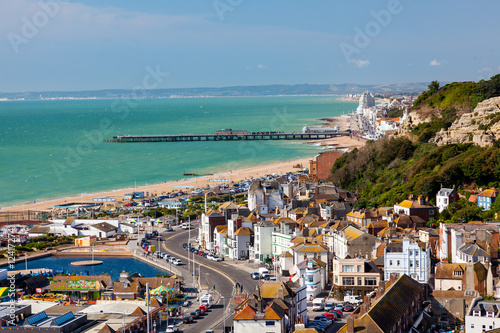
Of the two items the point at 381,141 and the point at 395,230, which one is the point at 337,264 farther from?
the point at 381,141

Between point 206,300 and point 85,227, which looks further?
point 85,227

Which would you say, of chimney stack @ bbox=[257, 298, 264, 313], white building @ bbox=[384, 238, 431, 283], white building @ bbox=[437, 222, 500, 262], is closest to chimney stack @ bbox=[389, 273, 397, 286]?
white building @ bbox=[384, 238, 431, 283]

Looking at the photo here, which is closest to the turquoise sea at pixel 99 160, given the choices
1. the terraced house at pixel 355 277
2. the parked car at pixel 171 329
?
the terraced house at pixel 355 277

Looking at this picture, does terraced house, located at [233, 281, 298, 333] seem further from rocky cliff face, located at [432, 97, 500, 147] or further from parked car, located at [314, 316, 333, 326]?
rocky cliff face, located at [432, 97, 500, 147]

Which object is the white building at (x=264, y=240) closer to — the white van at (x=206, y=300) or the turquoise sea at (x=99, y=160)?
the white van at (x=206, y=300)

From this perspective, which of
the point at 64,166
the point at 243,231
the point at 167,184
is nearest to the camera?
the point at 243,231

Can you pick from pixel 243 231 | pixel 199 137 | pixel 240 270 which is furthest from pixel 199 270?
pixel 199 137

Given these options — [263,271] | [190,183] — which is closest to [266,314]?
[263,271]

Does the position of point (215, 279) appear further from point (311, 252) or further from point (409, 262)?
point (409, 262)
